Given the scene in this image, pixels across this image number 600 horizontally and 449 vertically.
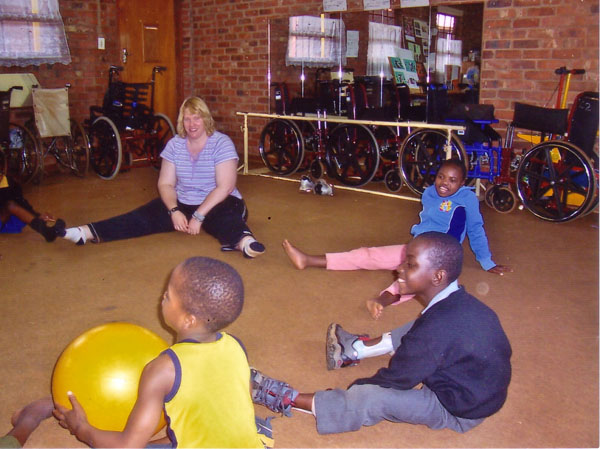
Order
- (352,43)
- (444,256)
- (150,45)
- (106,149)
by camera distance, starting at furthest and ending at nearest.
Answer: (150,45) < (352,43) < (106,149) < (444,256)

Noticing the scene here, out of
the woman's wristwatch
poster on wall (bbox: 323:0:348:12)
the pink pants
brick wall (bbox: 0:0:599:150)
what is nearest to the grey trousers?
the pink pants

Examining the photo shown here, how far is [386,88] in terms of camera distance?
6.19 meters

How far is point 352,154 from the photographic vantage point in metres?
5.75

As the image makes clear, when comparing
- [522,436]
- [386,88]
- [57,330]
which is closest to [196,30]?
[386,88]

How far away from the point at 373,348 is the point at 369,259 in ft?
3.06

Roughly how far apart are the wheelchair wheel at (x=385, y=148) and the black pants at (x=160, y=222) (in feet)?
7.97

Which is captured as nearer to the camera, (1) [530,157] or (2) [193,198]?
(2) [193,198]

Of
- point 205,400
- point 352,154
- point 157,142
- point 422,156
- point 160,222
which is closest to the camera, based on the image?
point 205,400

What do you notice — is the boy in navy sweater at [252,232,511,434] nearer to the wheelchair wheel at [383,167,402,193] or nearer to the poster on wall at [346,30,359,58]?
the wheelchair wheel at [383,167,402,193]

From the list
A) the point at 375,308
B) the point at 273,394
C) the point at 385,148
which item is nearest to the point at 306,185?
the point at 385,148

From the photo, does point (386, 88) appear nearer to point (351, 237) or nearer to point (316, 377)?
point (351, 237)

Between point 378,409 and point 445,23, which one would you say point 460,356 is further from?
point 445,23

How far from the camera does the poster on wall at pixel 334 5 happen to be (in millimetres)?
6301

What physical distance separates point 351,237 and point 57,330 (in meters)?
2.07
